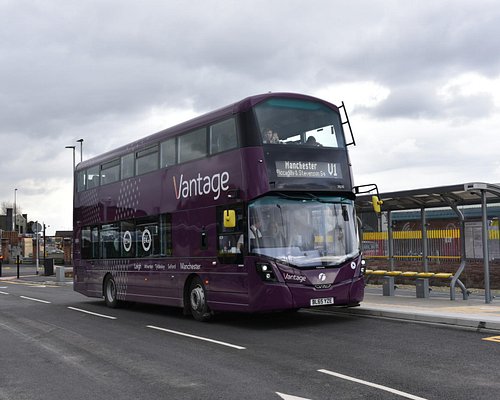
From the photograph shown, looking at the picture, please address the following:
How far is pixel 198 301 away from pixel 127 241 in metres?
3.97

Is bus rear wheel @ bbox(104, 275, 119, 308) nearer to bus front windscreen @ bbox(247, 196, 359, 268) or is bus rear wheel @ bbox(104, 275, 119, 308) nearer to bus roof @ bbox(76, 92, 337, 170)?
bus roof @ bbox(76, 92, 337, 170)

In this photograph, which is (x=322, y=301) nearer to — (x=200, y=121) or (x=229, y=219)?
(x=229, y=219)

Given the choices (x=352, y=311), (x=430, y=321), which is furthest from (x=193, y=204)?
(x=430, y=321)

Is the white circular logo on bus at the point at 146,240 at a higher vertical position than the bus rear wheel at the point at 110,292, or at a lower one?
higher

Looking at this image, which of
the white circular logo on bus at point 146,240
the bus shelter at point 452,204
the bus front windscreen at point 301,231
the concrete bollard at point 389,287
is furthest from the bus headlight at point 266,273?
the concrete bollard at point 389,287

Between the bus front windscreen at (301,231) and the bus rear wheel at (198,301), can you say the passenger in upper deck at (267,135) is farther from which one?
the bus rear wheel at (198,301)

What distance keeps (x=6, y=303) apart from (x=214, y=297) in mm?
11142

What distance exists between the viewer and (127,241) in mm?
16000

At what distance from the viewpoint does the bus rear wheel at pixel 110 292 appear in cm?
1719

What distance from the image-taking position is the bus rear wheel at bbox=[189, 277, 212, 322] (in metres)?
12.7

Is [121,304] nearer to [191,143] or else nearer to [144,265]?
[144,265]

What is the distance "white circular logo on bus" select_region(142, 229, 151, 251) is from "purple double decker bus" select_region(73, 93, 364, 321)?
0.84 ft

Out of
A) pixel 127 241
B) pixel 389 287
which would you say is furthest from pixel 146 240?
pixel 389 287

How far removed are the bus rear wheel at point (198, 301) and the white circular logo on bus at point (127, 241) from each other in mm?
3242
